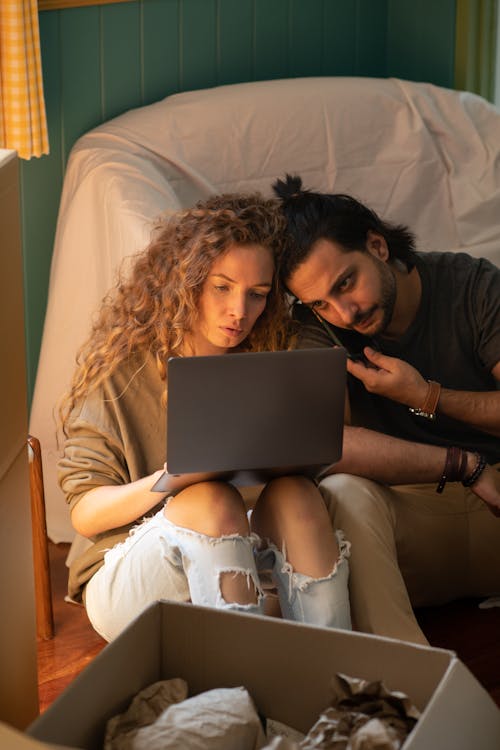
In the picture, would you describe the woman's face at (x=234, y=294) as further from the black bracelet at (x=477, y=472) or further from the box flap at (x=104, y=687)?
the box flap at (x=104, y=687)

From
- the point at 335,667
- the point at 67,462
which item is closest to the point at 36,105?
the point at 67,462

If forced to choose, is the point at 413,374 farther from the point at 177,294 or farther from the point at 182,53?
the point at 182,53

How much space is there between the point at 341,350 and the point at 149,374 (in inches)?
17.7

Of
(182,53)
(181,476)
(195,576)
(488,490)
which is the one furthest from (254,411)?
(182,53)

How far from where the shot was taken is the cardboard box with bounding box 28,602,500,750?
2.59 feet

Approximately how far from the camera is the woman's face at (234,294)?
74.6 inches

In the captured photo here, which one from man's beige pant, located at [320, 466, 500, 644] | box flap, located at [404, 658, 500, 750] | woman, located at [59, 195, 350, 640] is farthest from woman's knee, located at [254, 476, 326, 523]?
box flap, located at [404, 658, 500, 750]

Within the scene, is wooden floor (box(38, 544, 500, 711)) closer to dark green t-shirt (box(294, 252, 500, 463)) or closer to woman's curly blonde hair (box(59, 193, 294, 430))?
dark green t-shirt (box(294, 252, 500, 463))

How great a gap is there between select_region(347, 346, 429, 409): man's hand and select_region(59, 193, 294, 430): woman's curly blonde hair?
0.17 m

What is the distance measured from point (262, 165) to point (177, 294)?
0.76 metres

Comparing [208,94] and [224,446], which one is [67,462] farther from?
[208,94]

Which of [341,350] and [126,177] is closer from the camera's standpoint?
[341,350]

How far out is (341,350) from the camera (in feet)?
5.31

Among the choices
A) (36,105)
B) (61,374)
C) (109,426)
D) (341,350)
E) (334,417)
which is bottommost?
(61,374)
